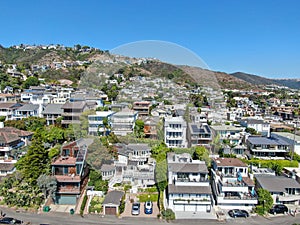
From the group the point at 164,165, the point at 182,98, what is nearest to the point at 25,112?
the point at 164,165

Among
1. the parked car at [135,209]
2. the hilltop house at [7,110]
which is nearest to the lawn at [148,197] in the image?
the parked car at [135,209]

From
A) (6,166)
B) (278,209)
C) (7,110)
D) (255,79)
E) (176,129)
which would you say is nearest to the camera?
(176,129)

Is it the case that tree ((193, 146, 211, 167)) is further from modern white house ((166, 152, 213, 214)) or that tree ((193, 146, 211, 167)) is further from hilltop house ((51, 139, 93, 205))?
hilltop house ((51, 139, 93, 205))

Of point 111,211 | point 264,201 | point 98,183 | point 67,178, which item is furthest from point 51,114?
point 264,201

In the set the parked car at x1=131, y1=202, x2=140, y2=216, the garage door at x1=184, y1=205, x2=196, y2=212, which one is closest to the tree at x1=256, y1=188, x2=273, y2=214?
the garage door at x1=184, y1=205, x2=196, y2=212

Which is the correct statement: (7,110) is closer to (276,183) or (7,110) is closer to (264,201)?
(264,201)
